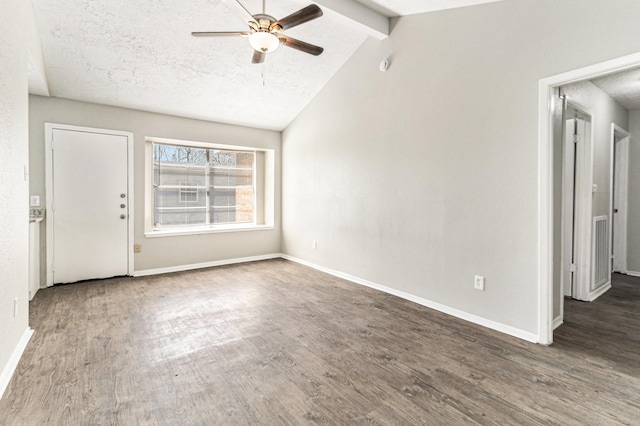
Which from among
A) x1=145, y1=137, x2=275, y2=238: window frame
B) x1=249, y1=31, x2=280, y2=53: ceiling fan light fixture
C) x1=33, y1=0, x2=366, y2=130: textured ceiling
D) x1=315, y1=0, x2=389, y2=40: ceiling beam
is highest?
x1=315, y1=0, x2=389, y2=40: ceiling beam

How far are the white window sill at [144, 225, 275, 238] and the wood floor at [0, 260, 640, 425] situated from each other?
135 cm

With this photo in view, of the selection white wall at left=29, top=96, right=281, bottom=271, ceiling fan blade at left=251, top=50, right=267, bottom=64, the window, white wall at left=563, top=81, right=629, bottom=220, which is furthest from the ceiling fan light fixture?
white wall at left=563, top=81, right=629, bottom=220

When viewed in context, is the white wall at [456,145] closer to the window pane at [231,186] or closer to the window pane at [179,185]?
the window pane at [231,186]

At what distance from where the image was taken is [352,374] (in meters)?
2.05

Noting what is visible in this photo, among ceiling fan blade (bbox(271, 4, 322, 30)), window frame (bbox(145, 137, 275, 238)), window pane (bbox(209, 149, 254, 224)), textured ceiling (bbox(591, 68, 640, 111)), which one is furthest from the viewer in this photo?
window pane (bbox(209, 149, 254, 224))

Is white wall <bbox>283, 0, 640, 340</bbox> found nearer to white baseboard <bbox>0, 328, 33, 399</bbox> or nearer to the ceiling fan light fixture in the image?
the ceiling fan light fixture

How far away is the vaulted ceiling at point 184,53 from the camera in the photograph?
9.85ft

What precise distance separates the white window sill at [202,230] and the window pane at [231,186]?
9.2 inches

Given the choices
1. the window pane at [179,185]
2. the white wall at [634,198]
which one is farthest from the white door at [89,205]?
the white wall at [634,198]

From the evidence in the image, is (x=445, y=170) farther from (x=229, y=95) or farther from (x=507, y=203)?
(x=229, y=95)

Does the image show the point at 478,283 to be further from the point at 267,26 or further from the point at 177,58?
the point at 177,58

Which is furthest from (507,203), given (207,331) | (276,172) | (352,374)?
(276,172)

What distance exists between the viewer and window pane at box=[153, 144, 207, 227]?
4.98 m

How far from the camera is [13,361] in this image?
6.82 ft
